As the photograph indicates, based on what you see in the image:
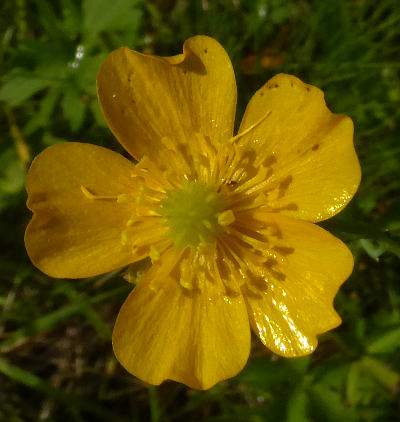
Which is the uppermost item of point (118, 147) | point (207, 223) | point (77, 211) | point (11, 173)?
point (207, 223)

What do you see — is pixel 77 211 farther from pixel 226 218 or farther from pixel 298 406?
pixel 298 406

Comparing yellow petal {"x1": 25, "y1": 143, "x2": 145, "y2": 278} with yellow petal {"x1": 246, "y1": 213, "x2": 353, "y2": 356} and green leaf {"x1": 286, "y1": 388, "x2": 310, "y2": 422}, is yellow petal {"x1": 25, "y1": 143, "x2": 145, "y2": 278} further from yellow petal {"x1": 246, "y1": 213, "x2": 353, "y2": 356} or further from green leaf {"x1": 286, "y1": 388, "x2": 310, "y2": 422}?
green leaf {"x1": 286, "y1": 388, "x2": 310, "y2": 422}

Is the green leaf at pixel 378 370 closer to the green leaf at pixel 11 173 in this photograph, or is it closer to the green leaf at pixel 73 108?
the green leaf at pixel 73 108

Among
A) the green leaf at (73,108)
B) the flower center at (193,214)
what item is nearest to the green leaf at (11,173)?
the green leaf at (73,108)

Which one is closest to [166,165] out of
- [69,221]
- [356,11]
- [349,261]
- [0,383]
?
[69,221]

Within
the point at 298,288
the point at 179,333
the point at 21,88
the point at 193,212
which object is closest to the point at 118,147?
the point at 21,88

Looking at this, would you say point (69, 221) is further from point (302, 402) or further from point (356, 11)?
point (356, 11)

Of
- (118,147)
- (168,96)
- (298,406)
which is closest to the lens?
(168,96)
